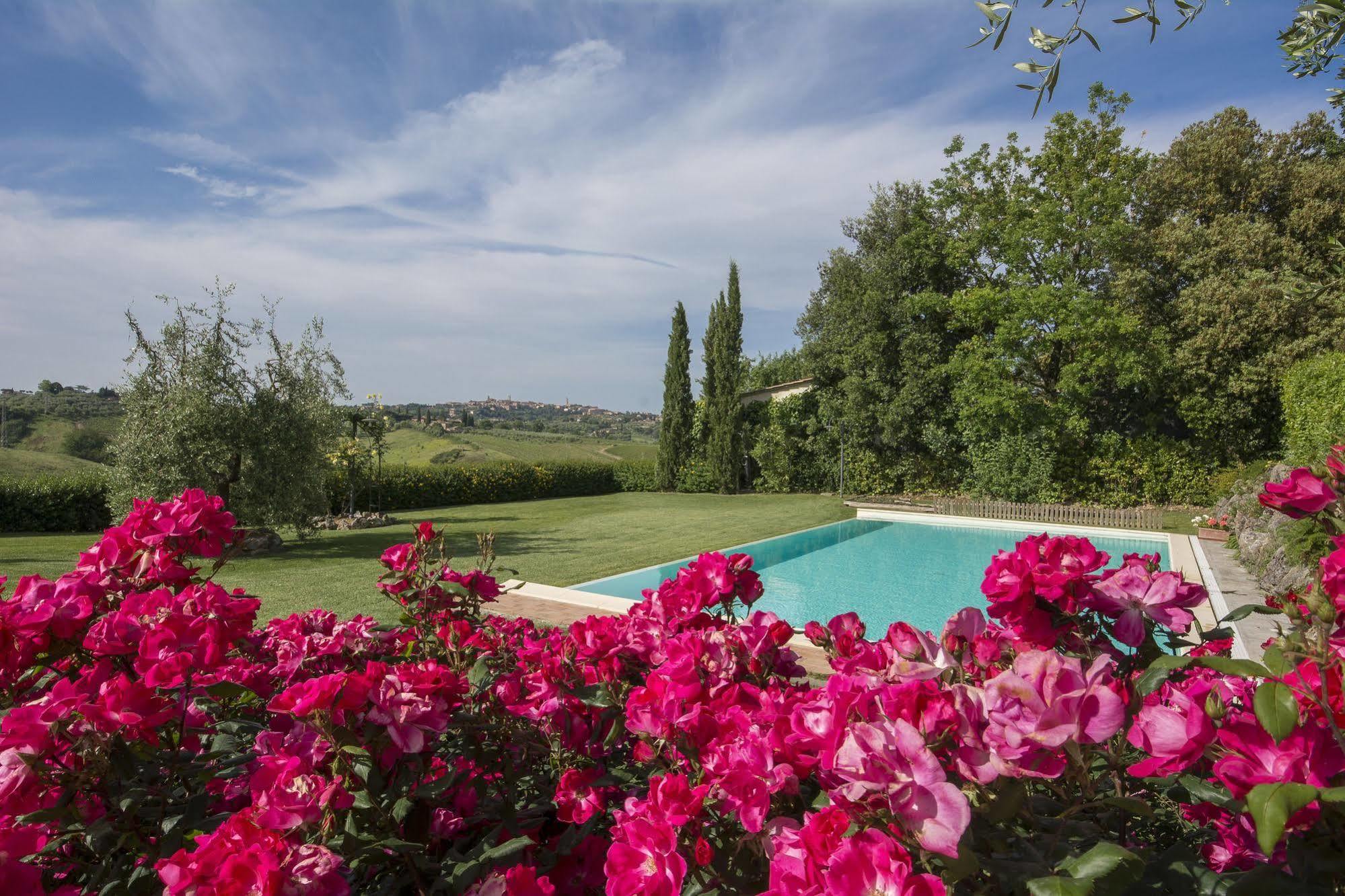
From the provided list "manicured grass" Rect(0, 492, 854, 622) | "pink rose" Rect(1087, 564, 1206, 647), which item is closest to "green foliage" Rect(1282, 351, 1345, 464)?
"manicured grass" Rect(0, 492, 854, 622)

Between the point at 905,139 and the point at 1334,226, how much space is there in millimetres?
12770

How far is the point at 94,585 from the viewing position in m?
1.42

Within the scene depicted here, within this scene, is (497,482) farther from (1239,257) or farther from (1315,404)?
(1239,257)

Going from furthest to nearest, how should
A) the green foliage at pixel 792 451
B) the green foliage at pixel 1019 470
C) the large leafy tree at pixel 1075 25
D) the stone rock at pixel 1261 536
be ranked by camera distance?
the green foliage at pixel 792 451 < the green foliage at pixel 1019 470 < the stone rock at pixel 1261 536 < the large leafy tree at pixel 1075 25

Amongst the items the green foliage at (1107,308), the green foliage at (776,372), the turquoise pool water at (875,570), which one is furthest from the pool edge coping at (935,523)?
the green foliage at (776,372)

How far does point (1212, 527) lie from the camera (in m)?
12.1

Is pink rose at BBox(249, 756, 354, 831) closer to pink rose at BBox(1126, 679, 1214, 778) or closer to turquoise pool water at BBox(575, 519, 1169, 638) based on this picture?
pink rose at BBox(1126, 679, 1214, 778)

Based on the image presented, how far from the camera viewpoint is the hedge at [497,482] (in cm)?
1781

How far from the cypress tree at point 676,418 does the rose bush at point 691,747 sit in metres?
21.0

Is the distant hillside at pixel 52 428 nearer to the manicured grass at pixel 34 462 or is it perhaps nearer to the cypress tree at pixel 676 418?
the manicured grass at pixel 34 462

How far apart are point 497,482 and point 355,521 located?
6.10 meters

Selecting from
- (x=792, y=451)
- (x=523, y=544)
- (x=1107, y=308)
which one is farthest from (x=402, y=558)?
(x=792, y=451)

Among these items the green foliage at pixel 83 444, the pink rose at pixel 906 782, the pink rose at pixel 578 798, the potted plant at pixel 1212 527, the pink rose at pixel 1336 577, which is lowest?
the potted plant at pixel 1212 527

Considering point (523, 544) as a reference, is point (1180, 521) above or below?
below
